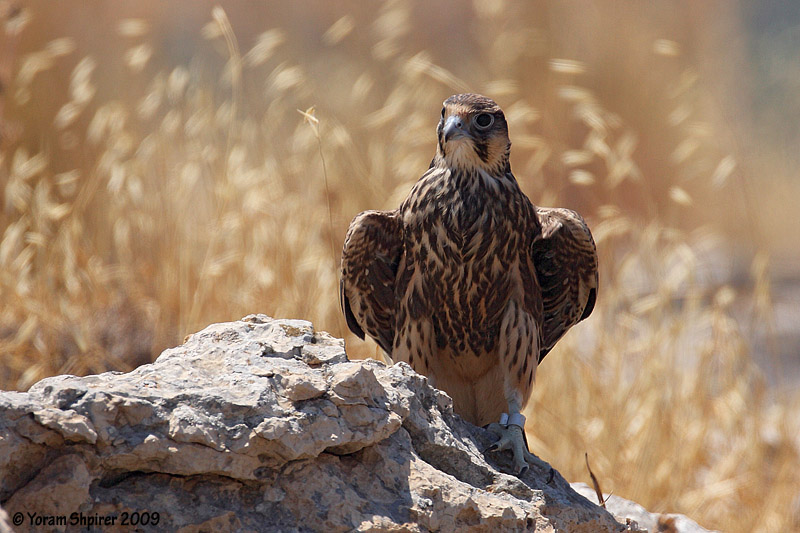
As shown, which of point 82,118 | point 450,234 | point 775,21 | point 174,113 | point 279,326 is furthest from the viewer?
point 775,21

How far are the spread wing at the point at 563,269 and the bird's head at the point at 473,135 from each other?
304mm

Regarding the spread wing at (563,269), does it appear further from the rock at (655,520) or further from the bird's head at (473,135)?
Result: the rock at (655,520)

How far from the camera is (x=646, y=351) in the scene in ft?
14.6

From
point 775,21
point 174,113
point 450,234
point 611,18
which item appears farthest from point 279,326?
point 775,21

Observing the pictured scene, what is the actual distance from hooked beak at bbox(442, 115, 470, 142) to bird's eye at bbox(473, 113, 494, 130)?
0.16 feet

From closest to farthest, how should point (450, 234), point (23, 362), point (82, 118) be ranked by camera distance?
point (450, 234) → point (23, 362) → point (82, 118)

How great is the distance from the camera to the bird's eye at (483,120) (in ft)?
9.56

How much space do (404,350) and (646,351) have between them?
185cm

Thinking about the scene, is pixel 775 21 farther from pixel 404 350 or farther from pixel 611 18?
pixel 404 350

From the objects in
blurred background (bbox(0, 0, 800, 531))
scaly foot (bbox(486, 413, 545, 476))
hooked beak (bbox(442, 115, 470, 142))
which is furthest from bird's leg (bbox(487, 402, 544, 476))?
blurred background (bbox(0, 0, 800, 531))

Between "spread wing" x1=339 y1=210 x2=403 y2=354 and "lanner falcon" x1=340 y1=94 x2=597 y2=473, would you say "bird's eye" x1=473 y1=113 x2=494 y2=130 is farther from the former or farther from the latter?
"spread wing" x1=339 y1=210 x2=403 y2=354

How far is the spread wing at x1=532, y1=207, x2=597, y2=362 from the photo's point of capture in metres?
3.09

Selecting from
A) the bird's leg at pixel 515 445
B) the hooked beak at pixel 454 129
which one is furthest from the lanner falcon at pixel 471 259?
the bird's leg at pixel 515 445

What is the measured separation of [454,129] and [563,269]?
70 centimetres
